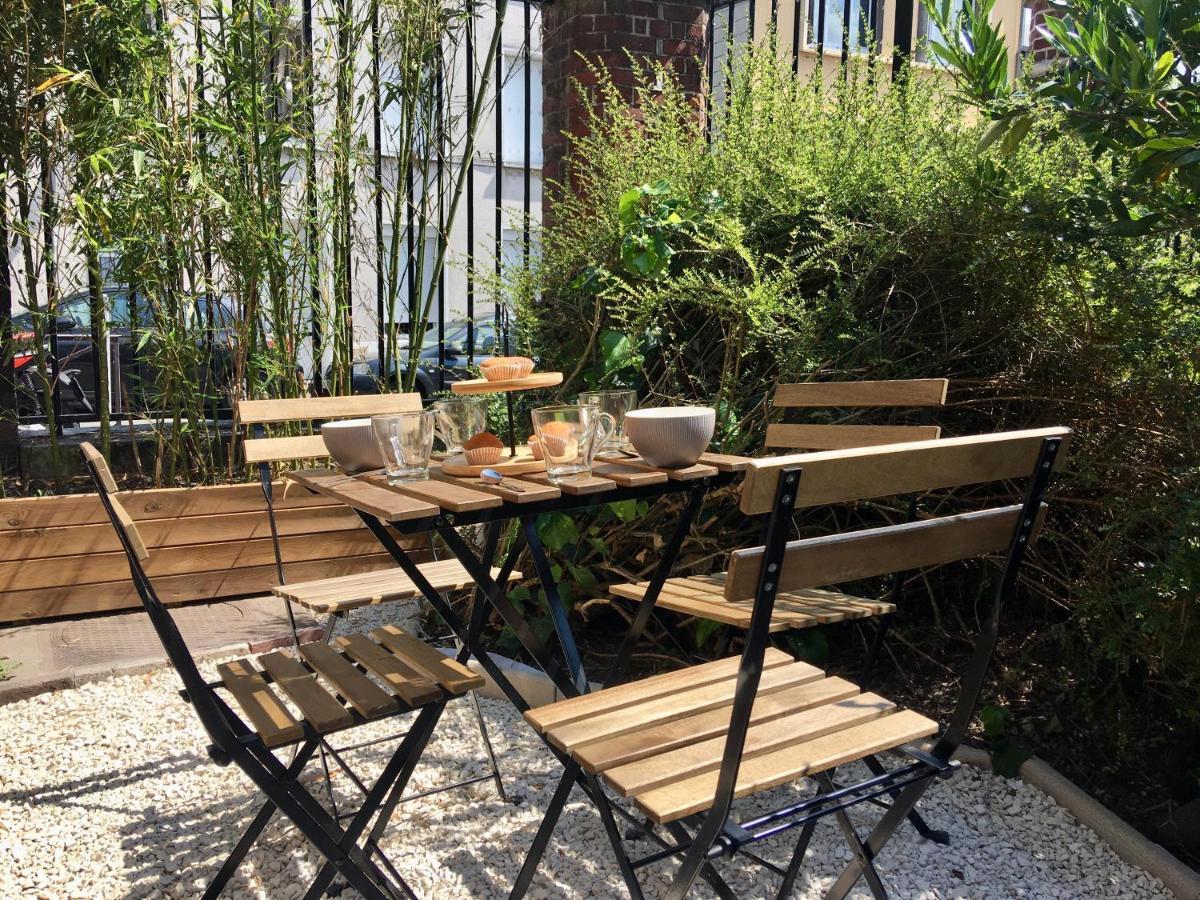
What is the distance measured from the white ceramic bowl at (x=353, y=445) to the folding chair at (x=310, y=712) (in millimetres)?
418

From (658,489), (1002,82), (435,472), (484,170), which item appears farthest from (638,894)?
(484,170)

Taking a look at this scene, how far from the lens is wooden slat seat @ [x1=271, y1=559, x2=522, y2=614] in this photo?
2.49 metres

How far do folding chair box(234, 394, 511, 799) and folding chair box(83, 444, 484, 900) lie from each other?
38cm

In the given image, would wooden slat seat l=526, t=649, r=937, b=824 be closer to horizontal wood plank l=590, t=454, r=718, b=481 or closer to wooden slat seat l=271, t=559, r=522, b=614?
horizontal wood plank l=590, t=454, r=718, b=481

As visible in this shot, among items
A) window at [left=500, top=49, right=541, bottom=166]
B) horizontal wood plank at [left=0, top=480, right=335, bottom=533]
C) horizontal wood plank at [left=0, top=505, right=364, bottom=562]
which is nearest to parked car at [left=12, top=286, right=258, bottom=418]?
horizontal wood plank at [left=0, top=480, right=335, bottom=533]

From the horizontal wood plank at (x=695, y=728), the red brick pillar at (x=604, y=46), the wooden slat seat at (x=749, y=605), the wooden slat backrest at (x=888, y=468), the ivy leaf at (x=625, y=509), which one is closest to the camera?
the wooden slat backrest at (x=888, y=468)

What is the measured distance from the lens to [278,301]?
398 cm

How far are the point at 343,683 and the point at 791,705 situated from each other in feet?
2.79

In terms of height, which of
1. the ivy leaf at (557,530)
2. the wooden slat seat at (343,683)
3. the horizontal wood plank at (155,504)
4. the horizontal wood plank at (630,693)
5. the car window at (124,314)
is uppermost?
the car window at (124,314)

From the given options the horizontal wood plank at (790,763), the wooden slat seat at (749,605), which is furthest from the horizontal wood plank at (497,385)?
the horizontal wood plank at (790,763)

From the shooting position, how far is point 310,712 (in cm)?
180

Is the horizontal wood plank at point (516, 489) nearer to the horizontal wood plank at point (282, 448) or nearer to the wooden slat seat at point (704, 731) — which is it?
the wooden slat seat at point (704, 731)

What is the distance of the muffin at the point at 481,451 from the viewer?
6.98 feet

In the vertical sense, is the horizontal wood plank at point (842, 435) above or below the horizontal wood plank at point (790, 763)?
above
